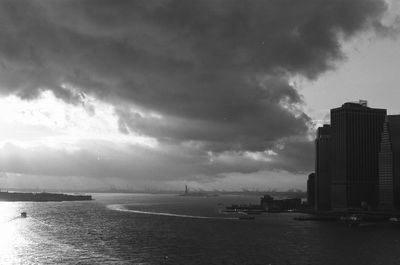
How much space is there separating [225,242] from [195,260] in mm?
41091

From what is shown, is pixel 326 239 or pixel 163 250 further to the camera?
pixel 326 239

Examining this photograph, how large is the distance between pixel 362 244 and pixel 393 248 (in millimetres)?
13242

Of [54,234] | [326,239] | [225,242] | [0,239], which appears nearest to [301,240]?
[326,239]

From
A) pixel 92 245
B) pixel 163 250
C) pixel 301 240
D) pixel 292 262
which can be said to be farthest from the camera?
pixel 301 240

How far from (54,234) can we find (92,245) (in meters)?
42.1

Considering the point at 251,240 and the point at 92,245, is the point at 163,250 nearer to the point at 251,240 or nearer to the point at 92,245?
the point at 92,245

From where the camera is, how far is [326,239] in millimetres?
189625

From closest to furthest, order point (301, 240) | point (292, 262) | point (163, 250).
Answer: point (292, 262), point (163, 250), point (301, 240)

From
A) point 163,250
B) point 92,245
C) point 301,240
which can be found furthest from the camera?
point 301,240

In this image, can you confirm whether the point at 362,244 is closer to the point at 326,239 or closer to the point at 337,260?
the point at 326,239

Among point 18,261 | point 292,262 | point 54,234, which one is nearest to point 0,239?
point 54,234

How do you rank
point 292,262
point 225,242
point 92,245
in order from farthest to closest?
point 225,242 → point 92,245 → point 292,262

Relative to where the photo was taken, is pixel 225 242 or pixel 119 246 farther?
pixel 225 242

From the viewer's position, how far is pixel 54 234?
19138 cm
